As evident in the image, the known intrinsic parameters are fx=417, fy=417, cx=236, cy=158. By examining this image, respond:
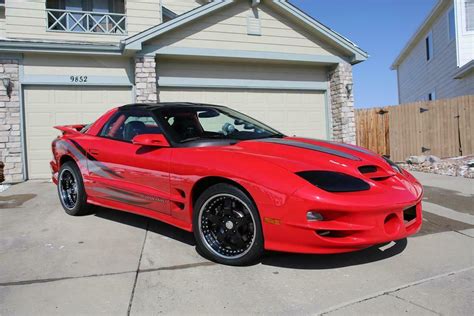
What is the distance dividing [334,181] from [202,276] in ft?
4.19

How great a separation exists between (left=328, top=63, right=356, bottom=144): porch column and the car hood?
7.78 m

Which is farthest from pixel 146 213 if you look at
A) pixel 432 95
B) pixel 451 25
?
pixel 432 95

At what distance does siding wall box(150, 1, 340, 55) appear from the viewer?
1039 cm

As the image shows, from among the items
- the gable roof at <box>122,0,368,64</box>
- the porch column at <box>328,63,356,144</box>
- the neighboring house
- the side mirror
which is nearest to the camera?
the side mirror

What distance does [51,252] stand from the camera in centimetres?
395

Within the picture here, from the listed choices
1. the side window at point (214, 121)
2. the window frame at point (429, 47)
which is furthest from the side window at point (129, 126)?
the window frame at point (429, 47)

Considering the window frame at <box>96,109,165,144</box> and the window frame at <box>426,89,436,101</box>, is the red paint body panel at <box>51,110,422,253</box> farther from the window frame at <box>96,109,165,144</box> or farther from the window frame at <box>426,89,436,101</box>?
the window frame at <box>426,89,436,101</box>

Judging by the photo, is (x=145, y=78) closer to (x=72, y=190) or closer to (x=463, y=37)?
(x=72, y=190)

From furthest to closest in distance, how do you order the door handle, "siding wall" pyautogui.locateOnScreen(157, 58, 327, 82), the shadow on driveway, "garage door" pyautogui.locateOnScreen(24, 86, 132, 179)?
"siding wall" pyautogui.locateOnScreen(157, 58, 327, 82) → "garage door" pyautogui.locateOnScreen(24, 86, 132, 179) → the door handle → the shadow on driveway

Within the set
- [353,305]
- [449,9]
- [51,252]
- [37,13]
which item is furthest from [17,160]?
[449,9]

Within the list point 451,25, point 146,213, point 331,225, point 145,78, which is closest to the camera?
point 331,225

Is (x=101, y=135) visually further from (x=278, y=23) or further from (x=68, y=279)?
(x=278, y=23)

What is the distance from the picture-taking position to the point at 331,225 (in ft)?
10.00

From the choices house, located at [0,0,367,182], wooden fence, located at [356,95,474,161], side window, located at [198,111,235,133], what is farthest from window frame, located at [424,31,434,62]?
side window, located at [198,111,235,133]
